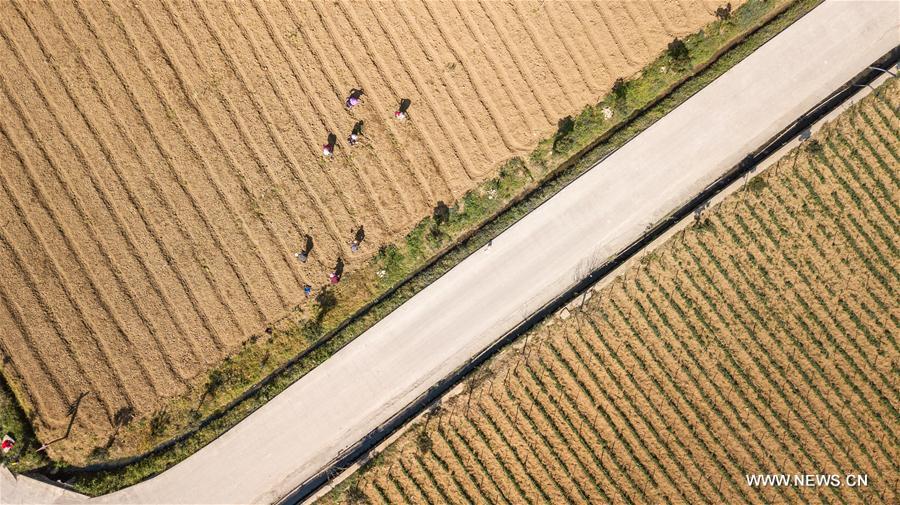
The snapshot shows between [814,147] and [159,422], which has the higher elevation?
[159,422]

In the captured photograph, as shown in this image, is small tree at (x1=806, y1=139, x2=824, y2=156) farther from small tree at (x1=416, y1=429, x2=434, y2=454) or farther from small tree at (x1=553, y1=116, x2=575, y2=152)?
small tree at (x1=416, y1=429, x2=434, y2=454)

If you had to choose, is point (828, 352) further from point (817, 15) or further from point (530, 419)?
point (817, 15)

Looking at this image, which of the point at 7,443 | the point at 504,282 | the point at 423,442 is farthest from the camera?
the point at 504,282

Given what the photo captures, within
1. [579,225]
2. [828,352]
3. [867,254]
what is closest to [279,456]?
[579,225]

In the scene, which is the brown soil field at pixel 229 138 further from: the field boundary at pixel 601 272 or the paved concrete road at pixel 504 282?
the field boundary at pixel 601 272

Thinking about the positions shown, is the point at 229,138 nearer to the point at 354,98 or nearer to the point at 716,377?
the point at 354,98

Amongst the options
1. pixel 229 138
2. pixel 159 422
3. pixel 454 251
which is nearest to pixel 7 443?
pixel 159 422
